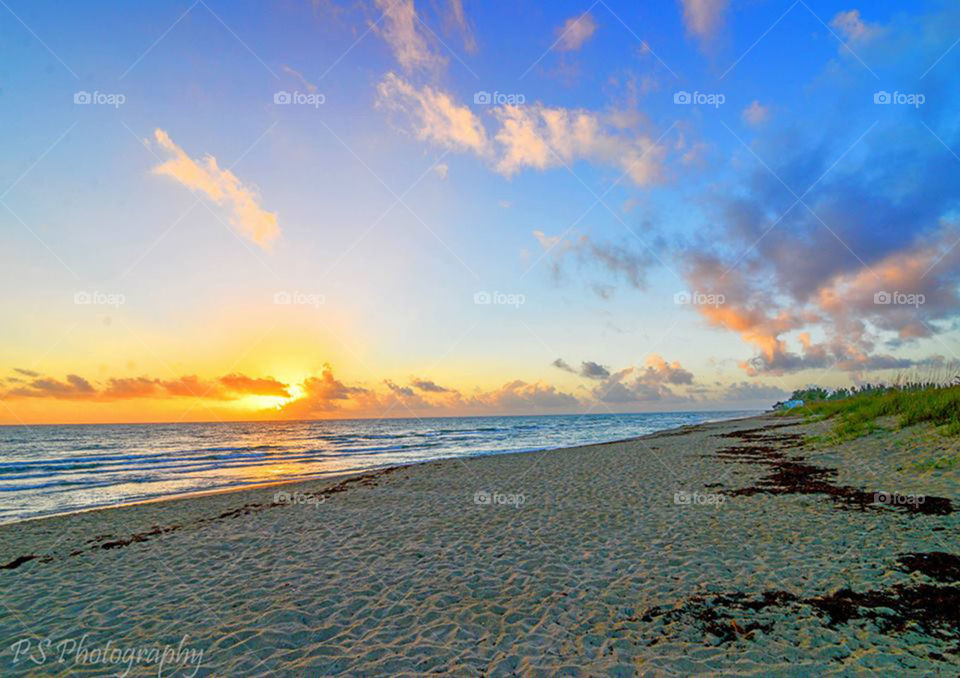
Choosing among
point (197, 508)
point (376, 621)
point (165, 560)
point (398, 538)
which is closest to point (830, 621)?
point (376, 621)

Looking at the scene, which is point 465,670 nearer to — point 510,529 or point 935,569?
point 510,529

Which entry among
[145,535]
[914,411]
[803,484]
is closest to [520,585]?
[803,484]

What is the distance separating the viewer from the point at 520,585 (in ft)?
25.1

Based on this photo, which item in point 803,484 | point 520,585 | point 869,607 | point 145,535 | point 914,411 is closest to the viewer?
point 869,607

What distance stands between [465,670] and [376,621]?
6.35 ft

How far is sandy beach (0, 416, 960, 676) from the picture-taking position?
552 cm

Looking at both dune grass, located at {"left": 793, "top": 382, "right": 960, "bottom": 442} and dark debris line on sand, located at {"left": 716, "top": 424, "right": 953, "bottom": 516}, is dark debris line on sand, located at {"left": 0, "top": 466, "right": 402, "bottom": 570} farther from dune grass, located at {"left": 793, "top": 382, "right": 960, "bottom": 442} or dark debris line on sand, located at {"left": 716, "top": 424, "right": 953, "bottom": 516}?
dune grass, located at {"left": 793, "top": 382, "right": 960, "bottom": 442}

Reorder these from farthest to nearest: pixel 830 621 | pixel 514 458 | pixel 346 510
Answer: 1. pixel 514 458
2. pixel 346 510
3. pixel 830 621

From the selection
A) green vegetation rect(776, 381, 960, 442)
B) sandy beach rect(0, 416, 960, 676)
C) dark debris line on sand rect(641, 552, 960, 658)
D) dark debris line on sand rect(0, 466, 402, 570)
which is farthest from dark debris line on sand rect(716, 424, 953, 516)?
dark debris line on sand rect(0, 466, 402, 570)

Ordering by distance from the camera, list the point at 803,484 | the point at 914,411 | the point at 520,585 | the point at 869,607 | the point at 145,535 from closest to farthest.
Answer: the point at 869,607, the point at 520,585, the point at 145,535, the point at 803,484, the point at 914,411

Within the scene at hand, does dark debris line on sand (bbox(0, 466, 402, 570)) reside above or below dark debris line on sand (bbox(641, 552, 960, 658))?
below

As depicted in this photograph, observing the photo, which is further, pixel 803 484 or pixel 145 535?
pixel 803 484

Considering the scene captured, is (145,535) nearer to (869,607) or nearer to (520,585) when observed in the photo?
(520,585)

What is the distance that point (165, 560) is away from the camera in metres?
10.2
